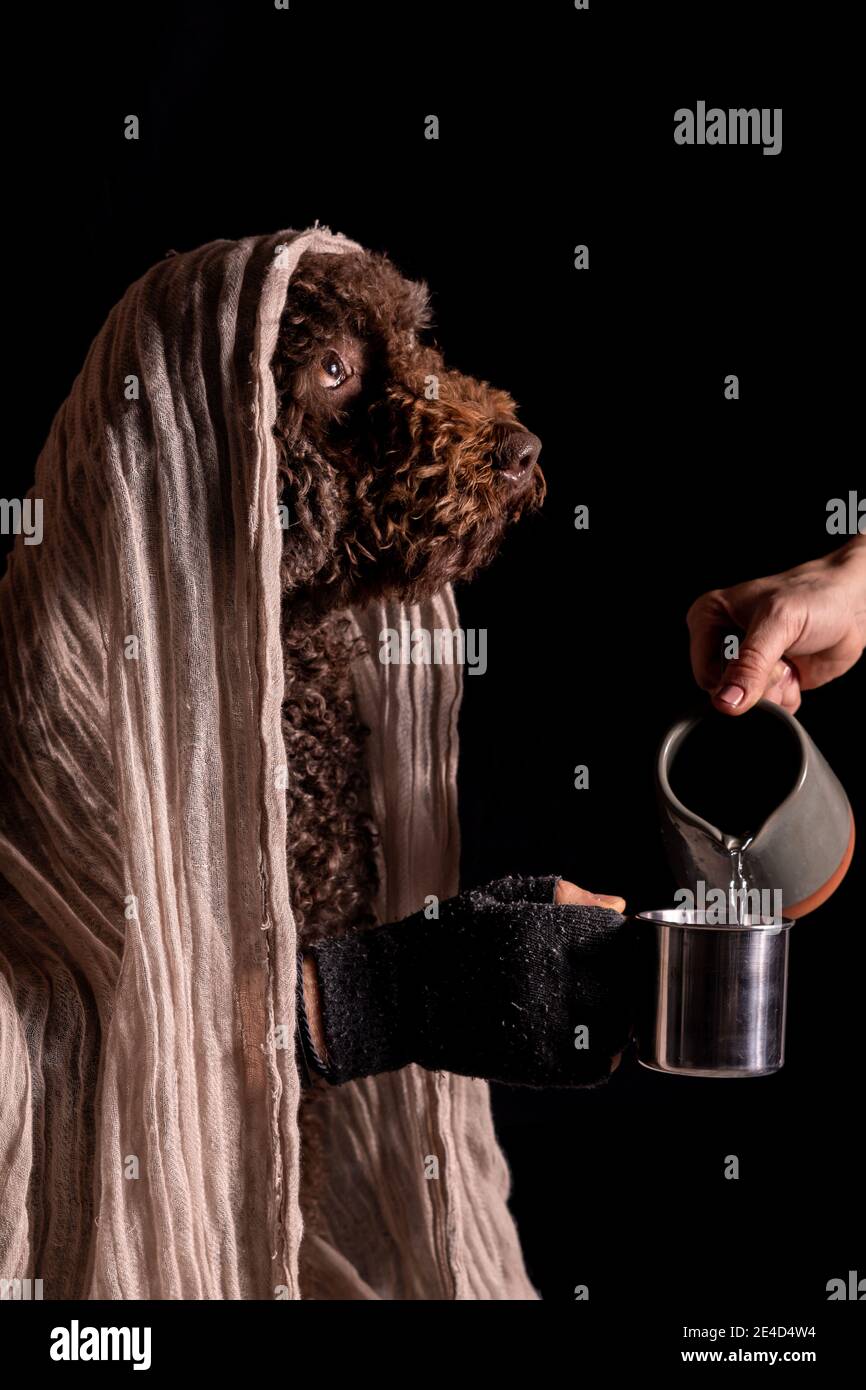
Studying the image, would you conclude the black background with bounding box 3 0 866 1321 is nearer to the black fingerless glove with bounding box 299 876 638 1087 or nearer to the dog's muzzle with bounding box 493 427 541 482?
the dog's muzzle with bounding box 493 427 541 482

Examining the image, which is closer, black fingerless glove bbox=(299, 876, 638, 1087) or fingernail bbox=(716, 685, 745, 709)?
black fingerless glove bbox=(299, 876, 638, 1087)

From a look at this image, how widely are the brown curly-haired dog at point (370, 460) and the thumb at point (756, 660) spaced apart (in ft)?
0.72

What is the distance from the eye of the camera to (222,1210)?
0.93m

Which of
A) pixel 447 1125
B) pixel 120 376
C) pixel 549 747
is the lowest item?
pixel 447 1125

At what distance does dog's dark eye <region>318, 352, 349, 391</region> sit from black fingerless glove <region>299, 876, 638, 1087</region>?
1.34 ft

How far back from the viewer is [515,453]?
1.03m

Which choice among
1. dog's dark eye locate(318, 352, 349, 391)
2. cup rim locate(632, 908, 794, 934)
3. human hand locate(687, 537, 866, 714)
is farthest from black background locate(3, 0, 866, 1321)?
cup rim locate(632, 908, 794, 934)

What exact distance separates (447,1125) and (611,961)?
358 mm

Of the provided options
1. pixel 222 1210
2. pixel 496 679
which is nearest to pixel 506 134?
pixel 496 679

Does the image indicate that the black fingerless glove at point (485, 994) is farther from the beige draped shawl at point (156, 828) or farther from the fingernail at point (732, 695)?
the fingernail at point (732, 695)

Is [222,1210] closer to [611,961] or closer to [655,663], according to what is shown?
[611,961]

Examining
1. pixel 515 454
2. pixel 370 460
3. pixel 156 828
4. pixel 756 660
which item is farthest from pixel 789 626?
pixel 156 828

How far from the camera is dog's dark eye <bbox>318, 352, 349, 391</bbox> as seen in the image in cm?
101

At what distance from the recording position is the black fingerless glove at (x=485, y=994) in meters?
0.93
